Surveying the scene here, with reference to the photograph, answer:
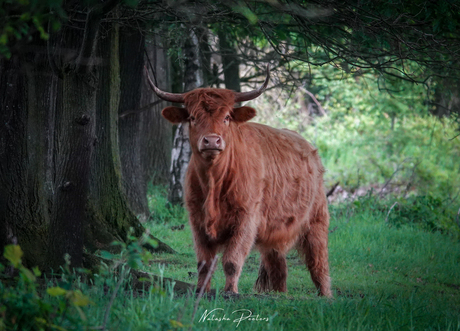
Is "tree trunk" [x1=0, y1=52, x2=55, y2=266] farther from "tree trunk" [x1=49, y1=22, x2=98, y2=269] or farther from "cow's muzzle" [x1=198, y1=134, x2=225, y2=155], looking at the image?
"cow's muzzle" [x1=198, y1=134, x2=225, y2=155]

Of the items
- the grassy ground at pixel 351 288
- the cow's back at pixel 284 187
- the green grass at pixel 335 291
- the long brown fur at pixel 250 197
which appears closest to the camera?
the green grass at pixel 335 291

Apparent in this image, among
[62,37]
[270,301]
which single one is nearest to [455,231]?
[270,301]

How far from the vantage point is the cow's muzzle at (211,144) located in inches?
218

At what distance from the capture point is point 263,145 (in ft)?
22.1

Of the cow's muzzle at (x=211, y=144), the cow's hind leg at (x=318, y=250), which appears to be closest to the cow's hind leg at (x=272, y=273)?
the cow's hind leg at (x=318, y=250)

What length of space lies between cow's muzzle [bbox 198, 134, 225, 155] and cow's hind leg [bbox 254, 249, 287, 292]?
71.9 inches

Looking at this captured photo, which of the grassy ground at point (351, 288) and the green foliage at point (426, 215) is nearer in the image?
the grassy ground at point (351, 288)

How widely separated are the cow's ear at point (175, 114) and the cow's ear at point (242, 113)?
0.50 m

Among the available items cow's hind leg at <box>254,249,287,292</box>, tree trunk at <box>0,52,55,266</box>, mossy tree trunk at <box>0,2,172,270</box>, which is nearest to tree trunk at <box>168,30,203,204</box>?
mossy tree trunk at <box>0,2,172,270</box>

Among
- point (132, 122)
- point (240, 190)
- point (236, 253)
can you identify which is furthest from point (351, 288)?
point (132, 122)

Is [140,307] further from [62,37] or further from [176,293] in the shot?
[62,37]

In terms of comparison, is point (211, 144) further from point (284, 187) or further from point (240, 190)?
point (284, 187)

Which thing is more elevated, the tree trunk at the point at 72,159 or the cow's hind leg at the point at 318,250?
the tree trunk at the point at 72,159

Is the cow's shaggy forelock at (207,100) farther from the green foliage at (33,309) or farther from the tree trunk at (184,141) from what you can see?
the tree trunk at (184,141)
